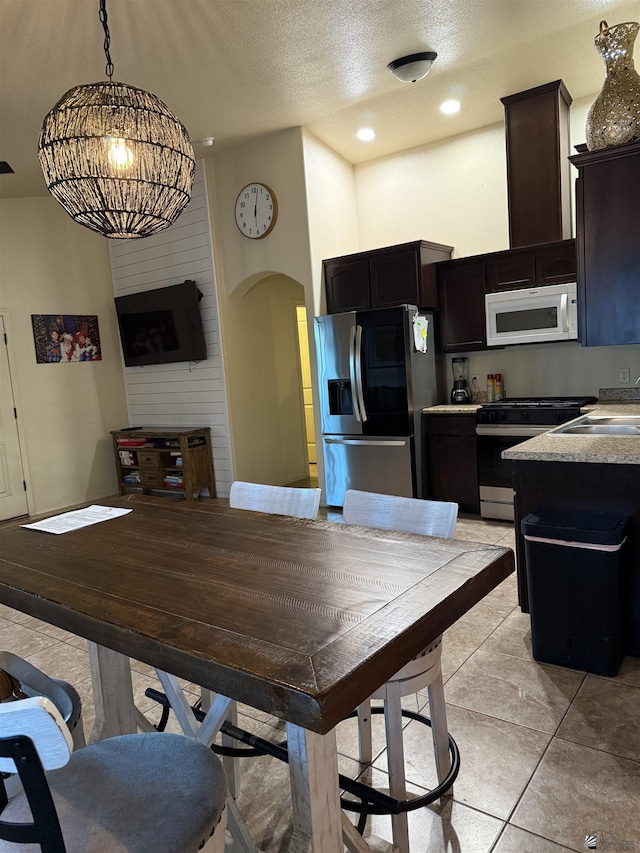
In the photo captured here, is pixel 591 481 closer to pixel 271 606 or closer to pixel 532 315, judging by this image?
pixel 271 606

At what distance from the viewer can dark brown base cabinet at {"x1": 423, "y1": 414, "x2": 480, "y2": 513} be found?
4.71 m

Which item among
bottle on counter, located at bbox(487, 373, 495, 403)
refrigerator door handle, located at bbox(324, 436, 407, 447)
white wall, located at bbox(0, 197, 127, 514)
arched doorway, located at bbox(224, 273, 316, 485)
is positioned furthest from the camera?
arched doorway, located at bbox(224, 273, 316, 485)

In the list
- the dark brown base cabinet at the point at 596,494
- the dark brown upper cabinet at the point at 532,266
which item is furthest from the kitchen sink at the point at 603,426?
the dark brown upper cabinet at the point at 532,266

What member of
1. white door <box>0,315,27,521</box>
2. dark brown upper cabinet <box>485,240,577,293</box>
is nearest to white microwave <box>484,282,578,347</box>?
dark brown upper cabinet <box>485,240,577,293</box>

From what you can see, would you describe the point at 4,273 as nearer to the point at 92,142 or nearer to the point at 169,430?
the point at 169,430

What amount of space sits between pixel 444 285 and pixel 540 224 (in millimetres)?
877

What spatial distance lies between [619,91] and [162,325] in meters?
4.43

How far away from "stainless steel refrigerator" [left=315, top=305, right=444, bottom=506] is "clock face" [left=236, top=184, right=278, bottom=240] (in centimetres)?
104

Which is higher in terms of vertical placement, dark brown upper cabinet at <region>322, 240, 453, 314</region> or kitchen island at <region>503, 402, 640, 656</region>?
dark brown upper cabinet at <region>322, 240, 453, 314</region>

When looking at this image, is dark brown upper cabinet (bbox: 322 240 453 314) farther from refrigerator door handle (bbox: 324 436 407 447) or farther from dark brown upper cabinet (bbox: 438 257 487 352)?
refrigerator door handle (bbox: 324 436 407 447)

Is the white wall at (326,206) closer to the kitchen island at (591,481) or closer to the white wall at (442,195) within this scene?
the white wall at (442,195)

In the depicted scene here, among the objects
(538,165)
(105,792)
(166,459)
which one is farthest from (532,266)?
(105,792)

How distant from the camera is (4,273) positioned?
223 inches

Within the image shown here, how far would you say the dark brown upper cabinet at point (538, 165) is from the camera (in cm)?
443
